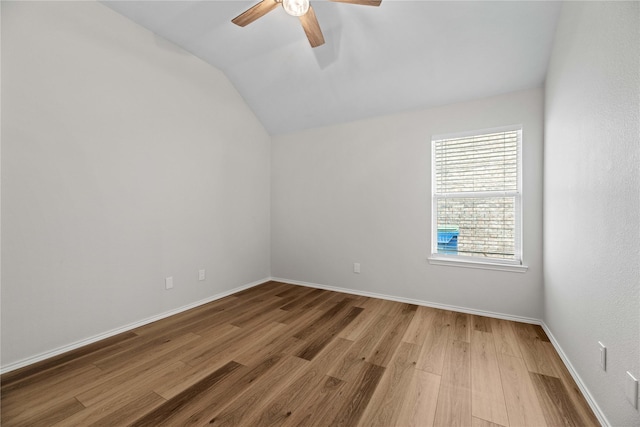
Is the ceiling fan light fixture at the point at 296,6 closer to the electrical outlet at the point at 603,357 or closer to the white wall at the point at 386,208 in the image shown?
the white wall at the point at 386,208

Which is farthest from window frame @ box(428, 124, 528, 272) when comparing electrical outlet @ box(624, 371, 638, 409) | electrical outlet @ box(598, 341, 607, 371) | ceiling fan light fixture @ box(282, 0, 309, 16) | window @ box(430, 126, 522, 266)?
ceiling fan light fixture @ box(282, 0, 309, 16)

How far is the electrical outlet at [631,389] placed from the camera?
1.02 m

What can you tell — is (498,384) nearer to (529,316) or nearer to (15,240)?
(529,316)

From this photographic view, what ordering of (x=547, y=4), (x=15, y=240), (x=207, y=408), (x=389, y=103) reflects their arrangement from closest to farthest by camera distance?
(x=207, y=408)
(x=15, y=240)
(x=547, y=4)
(x=389, y=103)

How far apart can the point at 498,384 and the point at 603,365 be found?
56 centimetres

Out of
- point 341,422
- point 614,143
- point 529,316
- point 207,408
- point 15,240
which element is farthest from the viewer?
point 529,316

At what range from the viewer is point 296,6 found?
177 cm

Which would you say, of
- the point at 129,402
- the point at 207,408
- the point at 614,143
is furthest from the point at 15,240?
the point at 614,143

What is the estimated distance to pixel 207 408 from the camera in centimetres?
143

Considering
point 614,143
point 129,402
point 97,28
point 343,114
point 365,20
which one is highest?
point 365,20

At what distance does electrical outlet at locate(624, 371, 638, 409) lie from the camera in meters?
1.02

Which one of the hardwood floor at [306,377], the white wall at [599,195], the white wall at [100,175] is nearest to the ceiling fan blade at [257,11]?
the white wall at [100,175]

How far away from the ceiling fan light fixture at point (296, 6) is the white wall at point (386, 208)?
1.70 meters

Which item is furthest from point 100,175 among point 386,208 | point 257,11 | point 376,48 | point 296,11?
point 386,208
